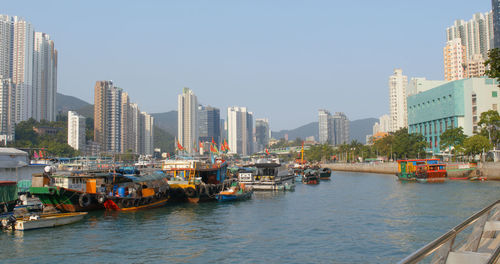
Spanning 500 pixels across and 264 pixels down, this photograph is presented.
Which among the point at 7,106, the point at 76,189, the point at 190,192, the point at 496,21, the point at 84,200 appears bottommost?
the point at 190,192

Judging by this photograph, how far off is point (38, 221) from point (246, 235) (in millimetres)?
10969

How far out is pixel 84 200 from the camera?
27.6 m

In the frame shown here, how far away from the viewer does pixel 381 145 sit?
10369 cm

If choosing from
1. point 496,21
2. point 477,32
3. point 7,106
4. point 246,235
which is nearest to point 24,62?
point 7,106

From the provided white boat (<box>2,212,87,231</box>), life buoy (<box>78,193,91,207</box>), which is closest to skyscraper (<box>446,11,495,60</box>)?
life buoy (<box>78,193,91,207</box>)

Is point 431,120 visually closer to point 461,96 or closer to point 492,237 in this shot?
point 461,96

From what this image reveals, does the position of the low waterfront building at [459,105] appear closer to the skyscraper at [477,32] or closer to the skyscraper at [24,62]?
the skyscraper at [477,32]

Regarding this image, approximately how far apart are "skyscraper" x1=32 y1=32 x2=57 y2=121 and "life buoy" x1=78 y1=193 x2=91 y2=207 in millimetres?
121744

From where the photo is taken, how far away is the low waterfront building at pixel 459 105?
81000 millimetres

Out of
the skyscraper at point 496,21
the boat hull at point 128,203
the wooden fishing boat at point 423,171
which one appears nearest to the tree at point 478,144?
the wooden fishing boat at point 423,171

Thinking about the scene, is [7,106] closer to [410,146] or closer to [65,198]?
[410,146]

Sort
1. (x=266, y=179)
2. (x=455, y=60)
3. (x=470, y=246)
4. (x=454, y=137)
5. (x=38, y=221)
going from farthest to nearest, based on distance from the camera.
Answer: (x=455, y=60) < (x=454, y=137) < (x=266, y=179) < (x=38, y=221) < (x=470, y=246)

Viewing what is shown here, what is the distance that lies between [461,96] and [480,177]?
3169cm

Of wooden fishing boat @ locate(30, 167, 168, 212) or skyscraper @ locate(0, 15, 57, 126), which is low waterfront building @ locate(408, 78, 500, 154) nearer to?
wooden fishing boat @ locate(30, 167, 168, 212)
